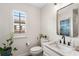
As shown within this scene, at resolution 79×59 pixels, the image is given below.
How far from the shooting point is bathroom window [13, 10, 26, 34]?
160cm

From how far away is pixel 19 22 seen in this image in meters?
1.62

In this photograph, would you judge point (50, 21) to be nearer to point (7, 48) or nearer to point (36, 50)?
point (36, 50)

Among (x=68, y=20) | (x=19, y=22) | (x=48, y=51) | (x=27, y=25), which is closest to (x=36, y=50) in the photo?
(x=48, y=51)

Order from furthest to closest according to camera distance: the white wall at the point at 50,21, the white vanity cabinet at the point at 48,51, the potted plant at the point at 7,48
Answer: the white wall at the point at 50,21
the potted plant at the point at 7,48
the white vanity cabinet at the point at 48,51

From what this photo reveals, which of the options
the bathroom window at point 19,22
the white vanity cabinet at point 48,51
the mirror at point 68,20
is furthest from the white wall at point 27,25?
the mirror at point 68,20

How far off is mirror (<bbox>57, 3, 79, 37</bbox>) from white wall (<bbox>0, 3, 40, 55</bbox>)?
0.51 m

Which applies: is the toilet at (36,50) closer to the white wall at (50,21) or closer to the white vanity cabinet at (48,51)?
the white vanity cabinet at (48,51)

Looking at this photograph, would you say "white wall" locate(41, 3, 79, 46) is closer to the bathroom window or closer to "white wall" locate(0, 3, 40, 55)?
"white wall" locate(0, 3, 40, 55)

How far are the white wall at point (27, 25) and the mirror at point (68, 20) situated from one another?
1.68ft

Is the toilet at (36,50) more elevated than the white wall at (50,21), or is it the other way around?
the white wall at (50,21)

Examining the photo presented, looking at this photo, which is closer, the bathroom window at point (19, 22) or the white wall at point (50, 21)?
the bathroom window at point (19, 22)

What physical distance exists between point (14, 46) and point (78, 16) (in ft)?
4.41

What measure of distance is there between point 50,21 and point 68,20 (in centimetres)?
37

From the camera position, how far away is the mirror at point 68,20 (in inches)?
Result: 63.6
